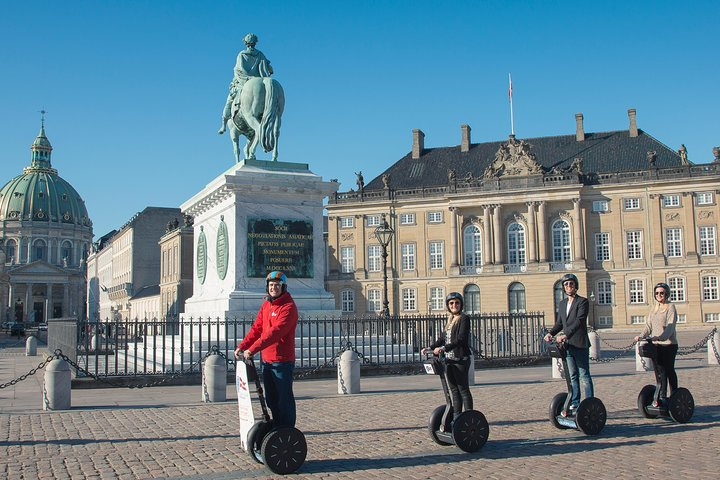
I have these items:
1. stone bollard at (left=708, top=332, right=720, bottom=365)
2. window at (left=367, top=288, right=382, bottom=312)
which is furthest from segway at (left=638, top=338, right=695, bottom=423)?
window at (left=367, top=288, right=382, bottom=312)

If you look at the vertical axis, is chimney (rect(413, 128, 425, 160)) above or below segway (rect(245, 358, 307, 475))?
above

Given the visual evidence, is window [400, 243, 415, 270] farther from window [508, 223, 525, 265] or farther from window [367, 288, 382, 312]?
window [508, 223, 525, 265]

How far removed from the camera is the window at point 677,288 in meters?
64.4

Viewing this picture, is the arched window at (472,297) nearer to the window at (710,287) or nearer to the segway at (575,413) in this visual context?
the window at (710,287)

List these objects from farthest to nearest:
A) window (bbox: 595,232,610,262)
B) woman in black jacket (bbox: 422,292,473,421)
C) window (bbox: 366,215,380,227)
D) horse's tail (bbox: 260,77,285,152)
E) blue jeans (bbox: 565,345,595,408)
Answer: window (bbox: 366,215,380,227)
window (bbox: 595,232,610,262)
horse's tail (bbox: 260,77,285,152)
blue jeans (bbox: 565,345,595,408)
woman in black jacket (bbox: 422,292,473,421)

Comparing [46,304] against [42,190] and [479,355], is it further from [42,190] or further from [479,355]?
[479,355]

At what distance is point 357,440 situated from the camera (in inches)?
375

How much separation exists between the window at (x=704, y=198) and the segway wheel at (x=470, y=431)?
63013 millimetres

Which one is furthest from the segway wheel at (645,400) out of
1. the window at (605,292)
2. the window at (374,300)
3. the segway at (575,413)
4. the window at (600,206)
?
the window at (374,300)

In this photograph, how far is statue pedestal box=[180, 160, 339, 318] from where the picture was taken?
18.6 meters

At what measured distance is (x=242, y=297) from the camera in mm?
18281

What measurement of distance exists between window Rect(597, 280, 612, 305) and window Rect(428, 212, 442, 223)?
15969 millimetres

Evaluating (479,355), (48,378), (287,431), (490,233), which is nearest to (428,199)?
(490,233)

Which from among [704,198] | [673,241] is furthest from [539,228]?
[704,198]
